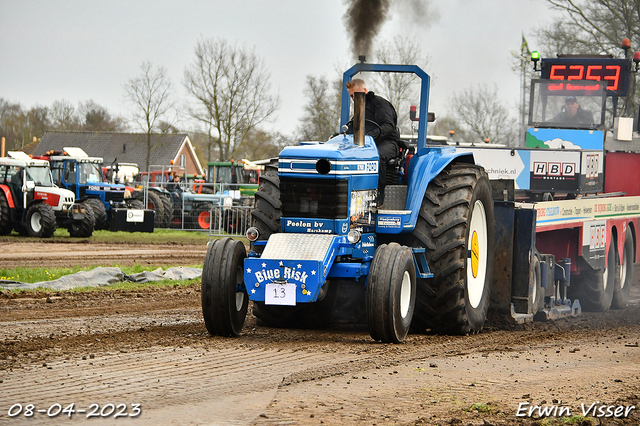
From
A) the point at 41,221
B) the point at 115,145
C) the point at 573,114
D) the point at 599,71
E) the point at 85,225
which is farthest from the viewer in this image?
the point at 115,145

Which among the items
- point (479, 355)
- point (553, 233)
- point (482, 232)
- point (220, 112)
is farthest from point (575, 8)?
point (479, 355)

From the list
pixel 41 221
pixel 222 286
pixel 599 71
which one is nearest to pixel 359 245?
pixel 222 286

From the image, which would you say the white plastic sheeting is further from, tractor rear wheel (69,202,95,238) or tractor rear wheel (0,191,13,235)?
tractor rear wheel (0,191,13,235)

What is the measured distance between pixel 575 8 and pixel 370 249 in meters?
28.7

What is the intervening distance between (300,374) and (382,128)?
3133 mm

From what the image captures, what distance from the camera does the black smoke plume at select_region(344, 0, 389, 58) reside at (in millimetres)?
9203

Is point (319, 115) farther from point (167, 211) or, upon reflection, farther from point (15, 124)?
point (15, 124)

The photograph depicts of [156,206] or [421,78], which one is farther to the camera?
[156,206]

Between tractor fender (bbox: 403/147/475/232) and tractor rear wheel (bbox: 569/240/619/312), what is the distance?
14.1ft

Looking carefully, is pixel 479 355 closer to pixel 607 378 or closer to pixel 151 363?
pixel 607 378

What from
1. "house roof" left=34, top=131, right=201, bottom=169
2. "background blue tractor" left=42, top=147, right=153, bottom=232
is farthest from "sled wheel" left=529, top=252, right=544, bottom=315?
"house roof" left=34, top=131, right=201, bottom=169

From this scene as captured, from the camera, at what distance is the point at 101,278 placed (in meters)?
13.1

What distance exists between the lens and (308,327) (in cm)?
865
